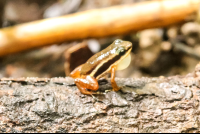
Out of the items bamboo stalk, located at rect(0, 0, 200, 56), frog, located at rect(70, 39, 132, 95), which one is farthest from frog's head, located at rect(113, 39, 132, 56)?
bamboo stalk, located at rect(0, 0, 200, 56)

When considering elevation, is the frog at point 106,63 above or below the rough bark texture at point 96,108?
above

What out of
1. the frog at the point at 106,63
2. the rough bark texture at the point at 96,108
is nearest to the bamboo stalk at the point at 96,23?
the frog at the point at 106,63

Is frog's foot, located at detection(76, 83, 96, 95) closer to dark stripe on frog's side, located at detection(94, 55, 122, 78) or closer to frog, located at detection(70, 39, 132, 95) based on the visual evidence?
frog, located at detection(70, 39, 132, 95)

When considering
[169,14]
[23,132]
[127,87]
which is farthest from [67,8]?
[23,132]

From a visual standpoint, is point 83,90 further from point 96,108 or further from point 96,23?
point 96,23

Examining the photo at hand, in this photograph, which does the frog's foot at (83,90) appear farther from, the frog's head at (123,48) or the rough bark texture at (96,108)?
the frog's head at (123,48)

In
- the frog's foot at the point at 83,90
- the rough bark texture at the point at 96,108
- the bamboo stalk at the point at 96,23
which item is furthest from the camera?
the bamboo stalk at the point at 96,23

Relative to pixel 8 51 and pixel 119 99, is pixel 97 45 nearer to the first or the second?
pixel 8 51
